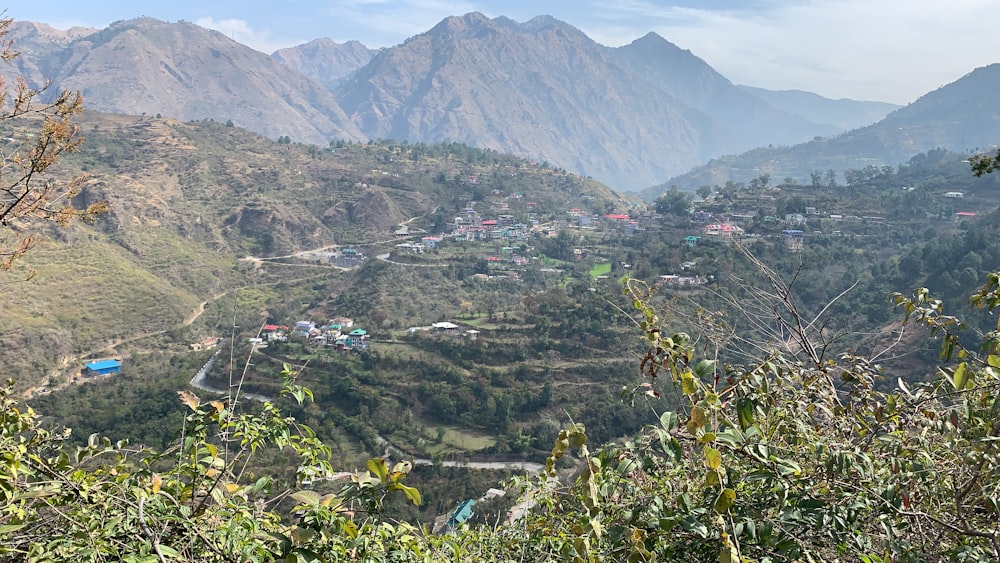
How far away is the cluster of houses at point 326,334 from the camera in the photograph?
81.9 feet

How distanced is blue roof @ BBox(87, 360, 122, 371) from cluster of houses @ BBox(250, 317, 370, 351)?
5.46 m

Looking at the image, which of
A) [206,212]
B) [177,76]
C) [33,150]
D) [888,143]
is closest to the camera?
[33,150]

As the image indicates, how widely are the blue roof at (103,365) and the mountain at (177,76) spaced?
439ft

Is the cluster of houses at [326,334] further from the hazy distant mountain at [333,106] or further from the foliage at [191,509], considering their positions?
the hazy distant mountain at [333,106]

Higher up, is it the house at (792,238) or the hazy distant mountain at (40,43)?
the hazy distant mountain at (40,43)

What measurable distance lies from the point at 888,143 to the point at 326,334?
331 feet

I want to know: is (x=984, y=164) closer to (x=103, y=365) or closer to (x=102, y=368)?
(x=102, y=368)

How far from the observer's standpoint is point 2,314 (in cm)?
2311

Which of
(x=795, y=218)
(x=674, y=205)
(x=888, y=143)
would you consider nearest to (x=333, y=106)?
(x=888, y=143)

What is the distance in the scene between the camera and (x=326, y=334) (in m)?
26.3

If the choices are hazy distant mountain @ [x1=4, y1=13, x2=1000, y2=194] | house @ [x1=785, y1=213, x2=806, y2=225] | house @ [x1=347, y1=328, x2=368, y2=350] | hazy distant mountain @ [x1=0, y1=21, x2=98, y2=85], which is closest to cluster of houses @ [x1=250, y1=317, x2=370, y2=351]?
house @ [x1=347, y1=328, x2=368, y2=350]

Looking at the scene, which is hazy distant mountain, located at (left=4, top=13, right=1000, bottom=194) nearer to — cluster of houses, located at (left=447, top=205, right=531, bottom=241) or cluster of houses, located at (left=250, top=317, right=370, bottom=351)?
cluster of houses, located at (left=447, top=205, right=531, bottom=241)

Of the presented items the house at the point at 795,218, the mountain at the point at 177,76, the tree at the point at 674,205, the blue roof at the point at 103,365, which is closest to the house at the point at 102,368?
the blue roof at the point at 103,365

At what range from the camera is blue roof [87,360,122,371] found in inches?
907
